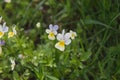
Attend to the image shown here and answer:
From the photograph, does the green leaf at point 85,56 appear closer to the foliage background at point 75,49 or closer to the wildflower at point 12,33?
the foliage background at point 75,49

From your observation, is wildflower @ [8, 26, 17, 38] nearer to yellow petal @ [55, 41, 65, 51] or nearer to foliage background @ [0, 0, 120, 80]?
foliage background @ [0, 0, 120, 80]

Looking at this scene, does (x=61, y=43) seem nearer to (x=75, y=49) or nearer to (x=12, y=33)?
(x=75, y=49)

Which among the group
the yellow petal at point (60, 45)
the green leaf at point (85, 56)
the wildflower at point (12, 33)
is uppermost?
the wildflower at point (12, 33)

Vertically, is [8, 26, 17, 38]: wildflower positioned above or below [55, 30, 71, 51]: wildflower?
above

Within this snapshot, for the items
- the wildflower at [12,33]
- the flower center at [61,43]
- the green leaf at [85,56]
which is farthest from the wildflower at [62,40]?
the wildflower at [12,33]

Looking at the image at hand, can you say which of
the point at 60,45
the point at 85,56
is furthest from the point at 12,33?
the point at 85,56

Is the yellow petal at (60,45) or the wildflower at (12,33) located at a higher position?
the wildflower at (12,33)

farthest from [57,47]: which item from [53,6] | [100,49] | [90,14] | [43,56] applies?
[53,6]

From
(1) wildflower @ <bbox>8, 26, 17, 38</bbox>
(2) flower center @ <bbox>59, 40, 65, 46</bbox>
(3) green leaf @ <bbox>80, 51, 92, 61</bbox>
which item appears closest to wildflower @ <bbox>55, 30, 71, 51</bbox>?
(2) flower center @ <bbox>59, 40, 65, 46</bbox>

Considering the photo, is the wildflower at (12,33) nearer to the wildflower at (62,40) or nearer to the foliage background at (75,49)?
the foliage background at (75,49)
